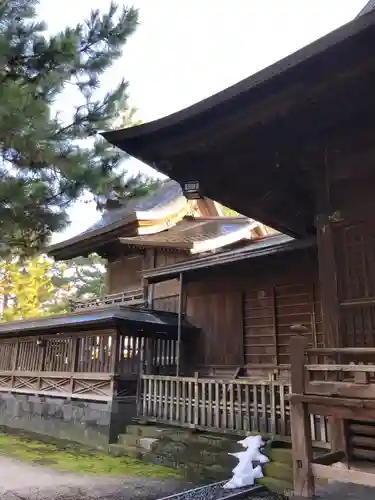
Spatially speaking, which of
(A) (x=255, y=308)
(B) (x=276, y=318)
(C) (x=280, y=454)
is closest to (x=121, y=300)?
(A) (x=255, y=308)

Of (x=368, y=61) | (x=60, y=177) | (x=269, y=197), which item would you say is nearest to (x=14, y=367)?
(x=60, y=177)

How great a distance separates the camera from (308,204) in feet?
18.3

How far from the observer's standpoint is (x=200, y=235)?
1523 centimetres

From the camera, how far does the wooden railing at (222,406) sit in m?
7.11

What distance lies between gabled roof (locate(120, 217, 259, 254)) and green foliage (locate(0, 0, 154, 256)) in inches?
297

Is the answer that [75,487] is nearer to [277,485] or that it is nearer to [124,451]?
[124,451]

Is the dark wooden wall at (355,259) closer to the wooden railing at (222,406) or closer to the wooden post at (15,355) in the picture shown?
the wooden railing at (222,406)

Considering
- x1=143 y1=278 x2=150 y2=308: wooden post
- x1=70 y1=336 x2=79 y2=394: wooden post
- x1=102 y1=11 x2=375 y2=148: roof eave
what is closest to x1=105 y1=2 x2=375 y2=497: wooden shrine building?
x1=102 y1=11 x2=375 y2=148: roof eave

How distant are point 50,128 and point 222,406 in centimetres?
580

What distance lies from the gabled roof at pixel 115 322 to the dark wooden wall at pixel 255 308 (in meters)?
0.81

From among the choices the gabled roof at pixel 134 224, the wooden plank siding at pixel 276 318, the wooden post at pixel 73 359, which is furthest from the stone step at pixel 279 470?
the gabled roof at pixel 134 224

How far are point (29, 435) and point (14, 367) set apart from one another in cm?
283

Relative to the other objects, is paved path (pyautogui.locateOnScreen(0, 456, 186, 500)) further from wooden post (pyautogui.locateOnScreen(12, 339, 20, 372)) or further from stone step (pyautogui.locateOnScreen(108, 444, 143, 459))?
wooden post (pyautogui.locateOnScreen(12, 339, 20, 372))

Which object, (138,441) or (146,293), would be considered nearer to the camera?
(138,441)
